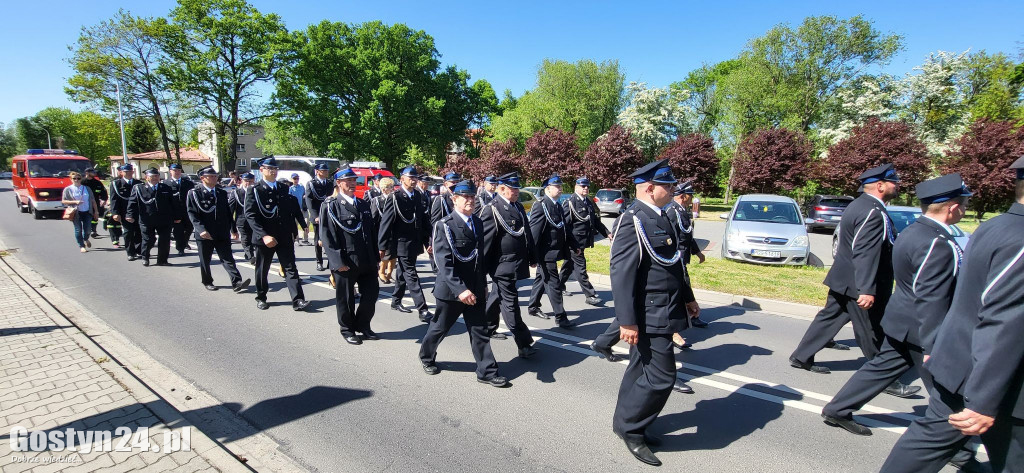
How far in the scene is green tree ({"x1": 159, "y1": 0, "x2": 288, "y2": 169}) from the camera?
3198 centimetres

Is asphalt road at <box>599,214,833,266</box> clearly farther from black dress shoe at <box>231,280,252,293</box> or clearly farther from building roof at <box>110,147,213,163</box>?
building roof at <box>110,147,213,163</box>

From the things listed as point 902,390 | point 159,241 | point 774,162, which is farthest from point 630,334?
point 774,162

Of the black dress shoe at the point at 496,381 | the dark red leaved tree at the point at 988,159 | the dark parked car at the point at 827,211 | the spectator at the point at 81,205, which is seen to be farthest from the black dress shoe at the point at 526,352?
the dark red leaved tree at the point at 988,159

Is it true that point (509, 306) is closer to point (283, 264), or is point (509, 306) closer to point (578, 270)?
point (578, 270)

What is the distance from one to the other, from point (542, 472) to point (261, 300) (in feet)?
17.9

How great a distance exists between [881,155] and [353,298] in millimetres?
27387

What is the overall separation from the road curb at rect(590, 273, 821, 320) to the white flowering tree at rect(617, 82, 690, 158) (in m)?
28.8

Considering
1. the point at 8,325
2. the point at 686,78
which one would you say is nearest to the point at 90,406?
the point at 8,325

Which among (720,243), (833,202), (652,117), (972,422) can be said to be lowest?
(720,243)

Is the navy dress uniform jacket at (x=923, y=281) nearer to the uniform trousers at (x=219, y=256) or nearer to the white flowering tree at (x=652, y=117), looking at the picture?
the uniform trousers at (x=219, y=256)

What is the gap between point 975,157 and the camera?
71.6 ft

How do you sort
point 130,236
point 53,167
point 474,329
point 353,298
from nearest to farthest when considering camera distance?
point 474,329, point 353,298, point 130,236, point 53,167

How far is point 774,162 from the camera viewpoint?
2711 centimetres

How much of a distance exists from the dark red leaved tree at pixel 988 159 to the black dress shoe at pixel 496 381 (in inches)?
1046
